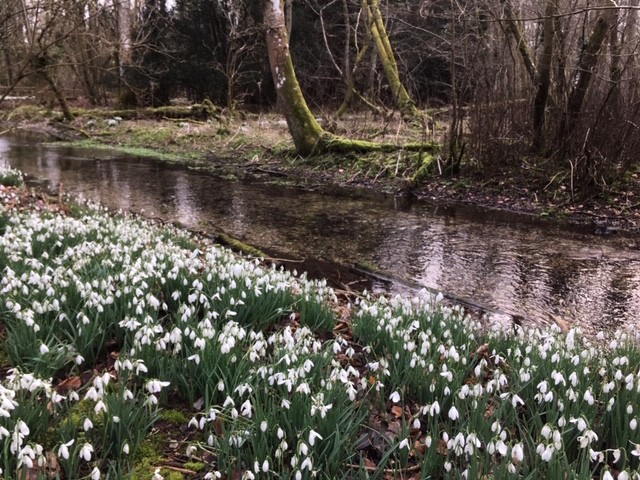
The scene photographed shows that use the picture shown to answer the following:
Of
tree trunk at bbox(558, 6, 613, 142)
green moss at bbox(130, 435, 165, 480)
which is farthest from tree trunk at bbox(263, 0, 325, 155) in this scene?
green moss at bbox(130, 435, 165, 480)

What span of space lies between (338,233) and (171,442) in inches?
239

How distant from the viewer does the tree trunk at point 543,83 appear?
9.87 meters

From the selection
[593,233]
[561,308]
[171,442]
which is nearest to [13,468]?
[171,442]

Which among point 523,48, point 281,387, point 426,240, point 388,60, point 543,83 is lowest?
point 426,240

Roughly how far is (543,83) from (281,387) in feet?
30.5

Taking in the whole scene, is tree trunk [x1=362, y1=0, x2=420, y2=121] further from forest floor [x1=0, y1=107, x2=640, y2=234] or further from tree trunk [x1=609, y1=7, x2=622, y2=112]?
tree trunk [x1=609, y1=7, x2=622, y2=112]

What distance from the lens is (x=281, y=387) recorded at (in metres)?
2.61

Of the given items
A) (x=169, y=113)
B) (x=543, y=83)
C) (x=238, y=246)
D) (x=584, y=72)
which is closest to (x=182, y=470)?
(x=238, y=246)

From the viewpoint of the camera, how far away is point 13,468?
82.6 inches

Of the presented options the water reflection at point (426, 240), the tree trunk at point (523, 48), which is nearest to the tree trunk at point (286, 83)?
the water reflection at point (426, 240)

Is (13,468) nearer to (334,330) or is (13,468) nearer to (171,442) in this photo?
(171,442)

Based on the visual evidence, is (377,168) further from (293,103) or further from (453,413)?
(453,413)

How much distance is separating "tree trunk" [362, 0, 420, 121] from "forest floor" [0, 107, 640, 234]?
0.58 m

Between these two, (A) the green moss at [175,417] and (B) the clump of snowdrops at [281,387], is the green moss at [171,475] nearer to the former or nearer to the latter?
(B) the clump of snowdrops at [281,387]
